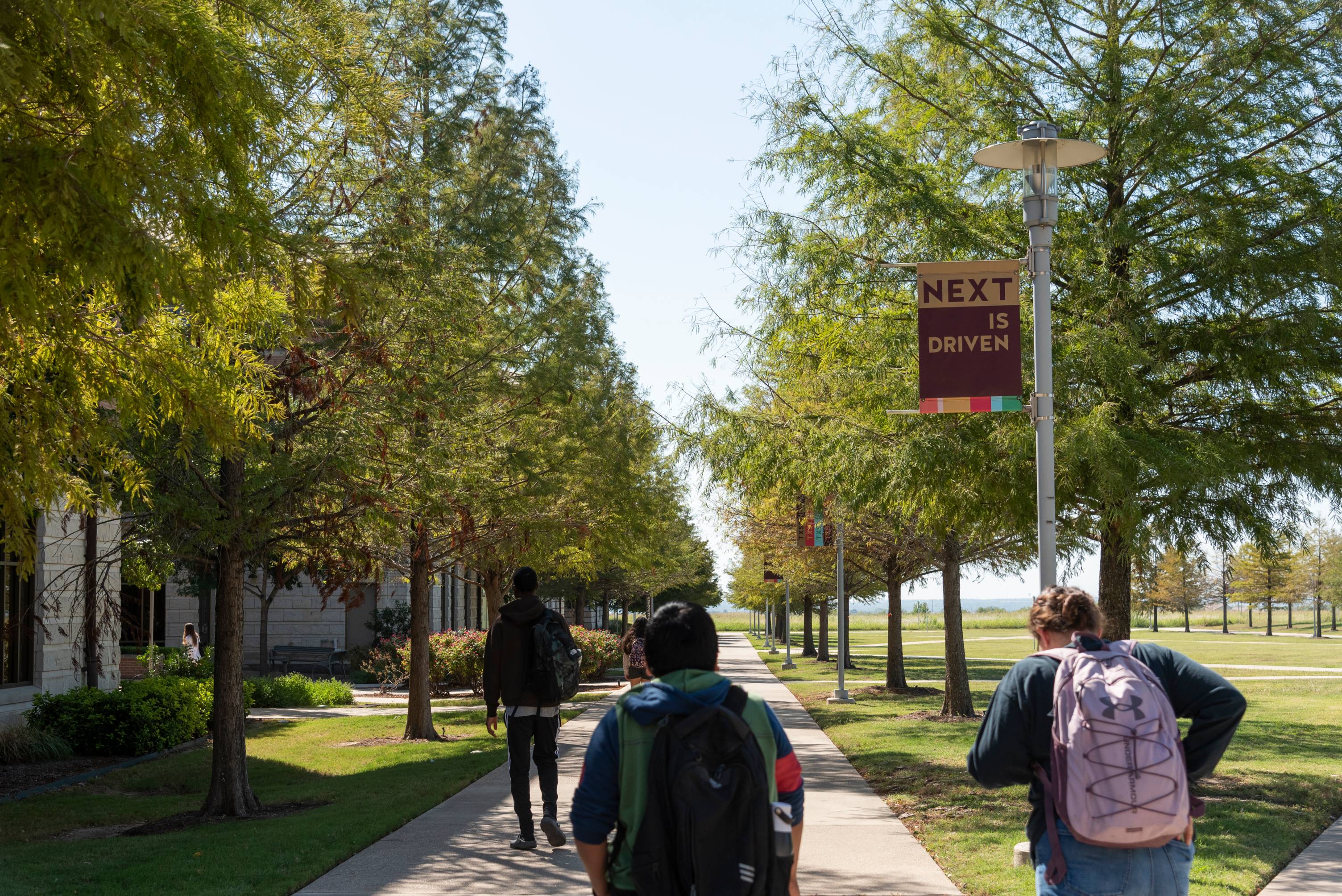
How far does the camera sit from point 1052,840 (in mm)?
3484

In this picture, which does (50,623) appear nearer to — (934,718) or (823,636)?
(934,718)

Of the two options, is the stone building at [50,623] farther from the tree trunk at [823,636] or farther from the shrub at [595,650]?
the tree trunk at [823,636]

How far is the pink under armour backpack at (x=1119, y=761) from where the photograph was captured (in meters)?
3.30

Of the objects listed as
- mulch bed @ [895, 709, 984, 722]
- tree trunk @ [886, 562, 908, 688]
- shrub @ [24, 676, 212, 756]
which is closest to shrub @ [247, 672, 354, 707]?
shrub @ [24, 676, 212, 756]

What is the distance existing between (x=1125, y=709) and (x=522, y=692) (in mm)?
5090

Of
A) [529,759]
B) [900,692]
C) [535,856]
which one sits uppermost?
[529,759]

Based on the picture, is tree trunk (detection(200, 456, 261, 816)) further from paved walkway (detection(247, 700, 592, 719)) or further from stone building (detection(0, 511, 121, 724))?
paved walkway (detection(247, 700, 592, 719))

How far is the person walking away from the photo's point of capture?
9.86 feet

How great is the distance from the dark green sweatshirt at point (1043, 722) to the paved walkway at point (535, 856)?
142 inches

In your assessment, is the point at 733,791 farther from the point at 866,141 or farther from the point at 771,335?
the point at 771,335

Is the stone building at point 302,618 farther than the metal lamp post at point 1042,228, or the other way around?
the stone building at point 302,618

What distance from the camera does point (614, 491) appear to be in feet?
59.4

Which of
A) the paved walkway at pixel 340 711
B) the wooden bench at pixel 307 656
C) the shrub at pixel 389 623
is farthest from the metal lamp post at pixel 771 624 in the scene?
the paved walkway at pixel 340 711

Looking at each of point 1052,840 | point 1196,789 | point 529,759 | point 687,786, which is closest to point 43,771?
point 529,759
